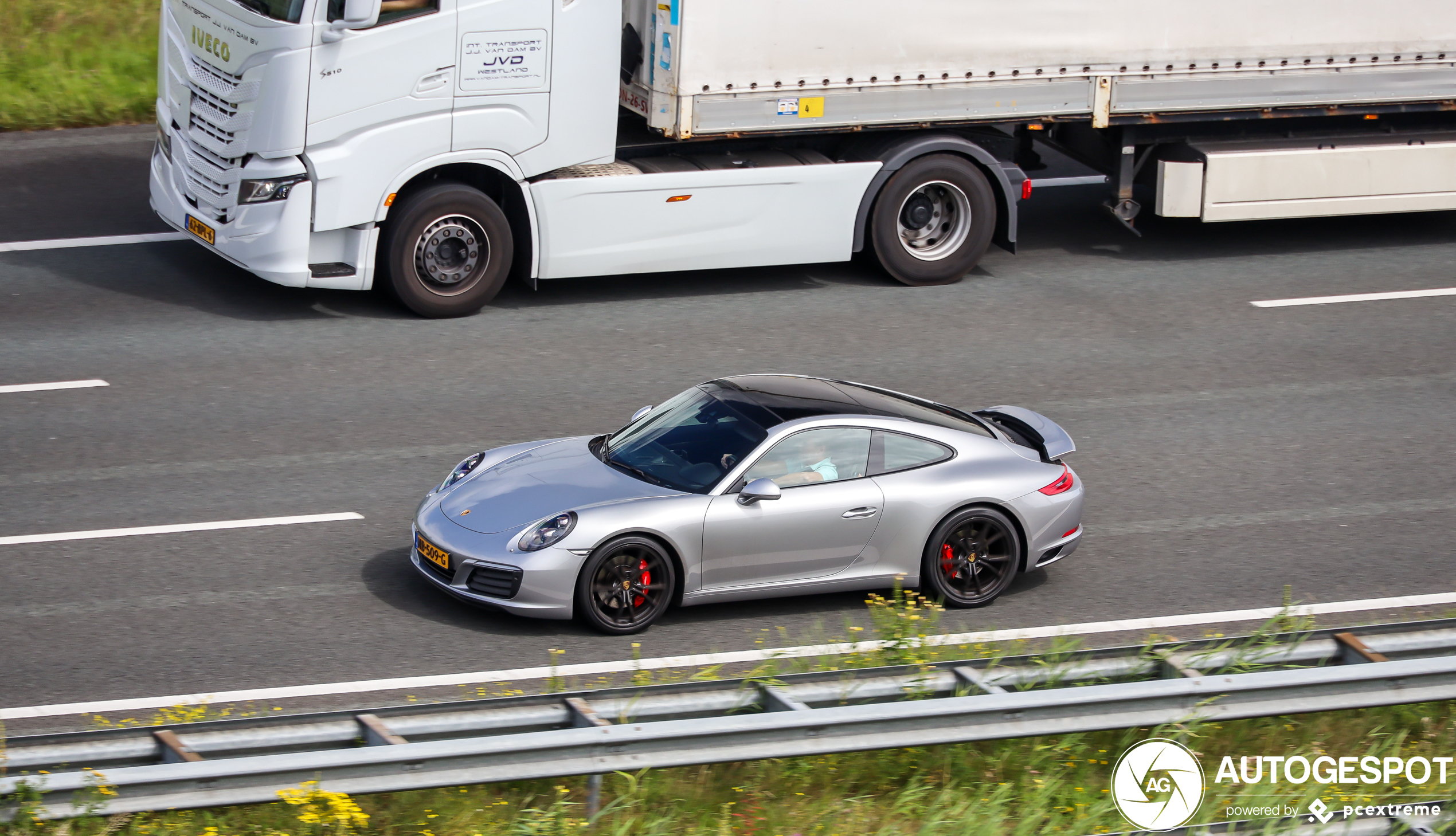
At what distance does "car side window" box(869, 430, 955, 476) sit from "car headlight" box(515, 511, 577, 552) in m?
1.70

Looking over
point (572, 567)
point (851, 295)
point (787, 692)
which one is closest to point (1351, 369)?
point (851, 295)

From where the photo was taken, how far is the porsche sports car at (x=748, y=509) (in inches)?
326

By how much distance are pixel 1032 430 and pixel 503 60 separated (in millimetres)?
5422

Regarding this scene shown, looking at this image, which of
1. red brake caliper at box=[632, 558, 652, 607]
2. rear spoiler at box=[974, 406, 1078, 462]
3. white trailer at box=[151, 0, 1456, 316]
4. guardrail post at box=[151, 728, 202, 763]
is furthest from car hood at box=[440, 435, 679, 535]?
white trailer at box=[151, 0, 1456, 316]

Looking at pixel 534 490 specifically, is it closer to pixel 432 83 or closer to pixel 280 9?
pixel 432 83

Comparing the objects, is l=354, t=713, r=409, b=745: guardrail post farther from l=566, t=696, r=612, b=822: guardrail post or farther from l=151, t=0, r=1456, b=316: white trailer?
l=151, t=0, r=1456, b=316: white trailer

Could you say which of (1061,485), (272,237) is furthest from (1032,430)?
(272,237)

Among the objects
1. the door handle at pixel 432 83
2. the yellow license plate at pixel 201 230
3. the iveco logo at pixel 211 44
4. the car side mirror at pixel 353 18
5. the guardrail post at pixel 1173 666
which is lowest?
the guardrail post at pixel 1173 666

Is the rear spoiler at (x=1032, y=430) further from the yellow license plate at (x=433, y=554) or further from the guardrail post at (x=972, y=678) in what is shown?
the yellow license plate at (x=433, y=554)

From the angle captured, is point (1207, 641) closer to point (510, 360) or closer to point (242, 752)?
point (242, 752)

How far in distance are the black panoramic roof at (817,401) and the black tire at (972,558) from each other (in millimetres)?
608

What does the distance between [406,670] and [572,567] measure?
0.95 meters

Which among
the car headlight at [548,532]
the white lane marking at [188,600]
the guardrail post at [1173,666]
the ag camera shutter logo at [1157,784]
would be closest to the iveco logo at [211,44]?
the white lane marking at [188,600]

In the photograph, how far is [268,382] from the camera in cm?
1166
